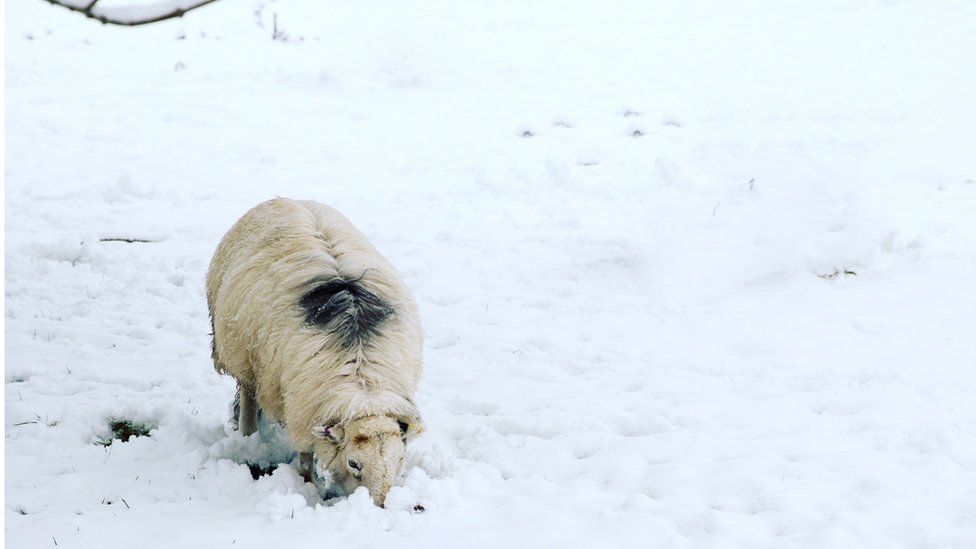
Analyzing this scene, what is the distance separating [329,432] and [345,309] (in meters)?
0.76

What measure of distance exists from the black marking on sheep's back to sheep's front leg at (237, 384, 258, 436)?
3.33 feet

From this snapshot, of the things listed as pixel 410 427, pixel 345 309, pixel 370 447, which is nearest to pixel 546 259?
pixel 345 309

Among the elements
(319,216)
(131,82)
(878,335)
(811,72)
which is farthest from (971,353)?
(131,82)

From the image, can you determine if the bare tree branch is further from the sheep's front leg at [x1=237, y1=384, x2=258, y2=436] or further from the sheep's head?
the sheep's front leg at [x1=237, y1=384, x2=258, y2=436]

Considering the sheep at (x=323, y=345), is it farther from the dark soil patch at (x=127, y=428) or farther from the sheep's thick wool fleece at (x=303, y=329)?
the dark soil patch at (x=127, y=428)

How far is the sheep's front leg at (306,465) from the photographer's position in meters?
5.03

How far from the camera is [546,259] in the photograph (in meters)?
9.78

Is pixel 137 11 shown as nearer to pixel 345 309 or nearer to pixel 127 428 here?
pixel 345 309

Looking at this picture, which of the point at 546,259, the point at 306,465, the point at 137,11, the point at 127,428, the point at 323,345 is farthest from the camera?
the point at 546,259

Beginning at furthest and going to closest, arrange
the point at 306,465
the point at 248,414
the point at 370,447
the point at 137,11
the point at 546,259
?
the point at 546,259 → the point at 248,414 → the point at 306,465 → the point at 370,447 → the point at 137,11

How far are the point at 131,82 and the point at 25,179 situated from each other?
16.6ft

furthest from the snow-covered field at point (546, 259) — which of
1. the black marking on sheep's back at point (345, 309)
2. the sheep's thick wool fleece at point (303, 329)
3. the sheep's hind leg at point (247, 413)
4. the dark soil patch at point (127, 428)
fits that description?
the black marking on sheep's back at point (345, 309)

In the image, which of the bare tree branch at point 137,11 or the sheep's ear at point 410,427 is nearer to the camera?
the bare tree branch at point 137,11

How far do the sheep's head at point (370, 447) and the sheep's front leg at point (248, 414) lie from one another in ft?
4.08
